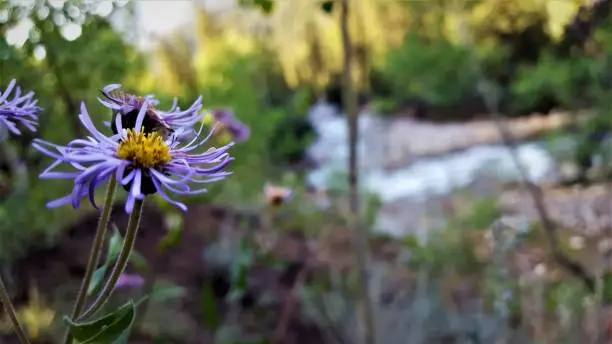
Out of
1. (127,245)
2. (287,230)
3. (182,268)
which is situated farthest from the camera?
(287,230)

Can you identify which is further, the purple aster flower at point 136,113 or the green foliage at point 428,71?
the green foliage at point 428,71

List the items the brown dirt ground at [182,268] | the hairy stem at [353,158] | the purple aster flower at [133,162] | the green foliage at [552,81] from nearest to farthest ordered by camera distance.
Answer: the purple aster flower at [133,162]
the hairy stem at [353,158]
the brown dirt ground at [182,268]
the green foliage at [552,81]

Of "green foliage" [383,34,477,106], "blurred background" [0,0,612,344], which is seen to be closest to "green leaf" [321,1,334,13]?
"blurred background" [0,0,612,344]

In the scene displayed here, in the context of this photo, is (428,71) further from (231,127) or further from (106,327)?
(106,327)

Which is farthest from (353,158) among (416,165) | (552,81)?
(416,165)

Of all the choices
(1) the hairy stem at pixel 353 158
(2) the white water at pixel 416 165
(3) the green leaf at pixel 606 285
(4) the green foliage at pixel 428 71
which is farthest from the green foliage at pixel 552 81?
(1) the hairy stem at pixel 353 158

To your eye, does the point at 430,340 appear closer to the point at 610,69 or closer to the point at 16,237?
the point at 610,69

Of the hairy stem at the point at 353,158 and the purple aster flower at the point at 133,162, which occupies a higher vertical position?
the purple aster flower at the point at 133,162

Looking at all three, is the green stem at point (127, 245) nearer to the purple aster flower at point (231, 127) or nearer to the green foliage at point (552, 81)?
the purple aster flower at point (231, 127)
